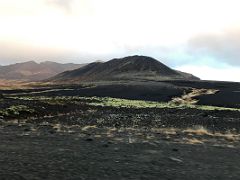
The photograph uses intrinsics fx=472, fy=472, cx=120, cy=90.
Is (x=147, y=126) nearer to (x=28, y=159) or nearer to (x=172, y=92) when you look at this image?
(x=28, y=159)

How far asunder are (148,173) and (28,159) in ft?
21.5

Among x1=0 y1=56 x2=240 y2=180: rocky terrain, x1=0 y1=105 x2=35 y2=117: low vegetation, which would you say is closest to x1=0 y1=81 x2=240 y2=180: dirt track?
x1=0 y1=56 x2=240 y2=180: rocky terrain

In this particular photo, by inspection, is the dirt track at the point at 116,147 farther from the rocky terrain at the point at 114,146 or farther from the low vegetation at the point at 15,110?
the low vegetation at the point at 15,110

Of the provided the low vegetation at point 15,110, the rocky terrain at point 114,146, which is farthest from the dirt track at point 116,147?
the low vegetation at point 15,110


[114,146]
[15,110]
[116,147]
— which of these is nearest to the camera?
[116,147]

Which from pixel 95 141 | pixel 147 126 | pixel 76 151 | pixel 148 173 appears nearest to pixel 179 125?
pixel 147 126

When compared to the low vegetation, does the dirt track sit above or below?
below

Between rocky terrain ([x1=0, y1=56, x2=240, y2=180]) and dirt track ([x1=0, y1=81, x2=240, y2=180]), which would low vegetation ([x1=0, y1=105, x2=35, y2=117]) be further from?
dirt track ([x1=0, y1=81, x2=240, y2=180])

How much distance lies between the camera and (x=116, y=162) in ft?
85.4

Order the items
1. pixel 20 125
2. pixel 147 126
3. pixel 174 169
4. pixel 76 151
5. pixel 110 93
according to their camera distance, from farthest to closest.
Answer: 1. pixel 110 93
2. pixel 147 126
3. pixel 20 125
4. pixel 76 151
5. pixel 174 169

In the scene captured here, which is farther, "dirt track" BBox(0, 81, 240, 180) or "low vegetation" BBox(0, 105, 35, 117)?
"low vegetation" BBox(0, 105, 35, 117)

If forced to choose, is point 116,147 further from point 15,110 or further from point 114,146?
point 15,110

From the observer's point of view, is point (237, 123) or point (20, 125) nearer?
point (20, 125)

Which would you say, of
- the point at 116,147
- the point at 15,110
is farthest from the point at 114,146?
the point at 15,110
